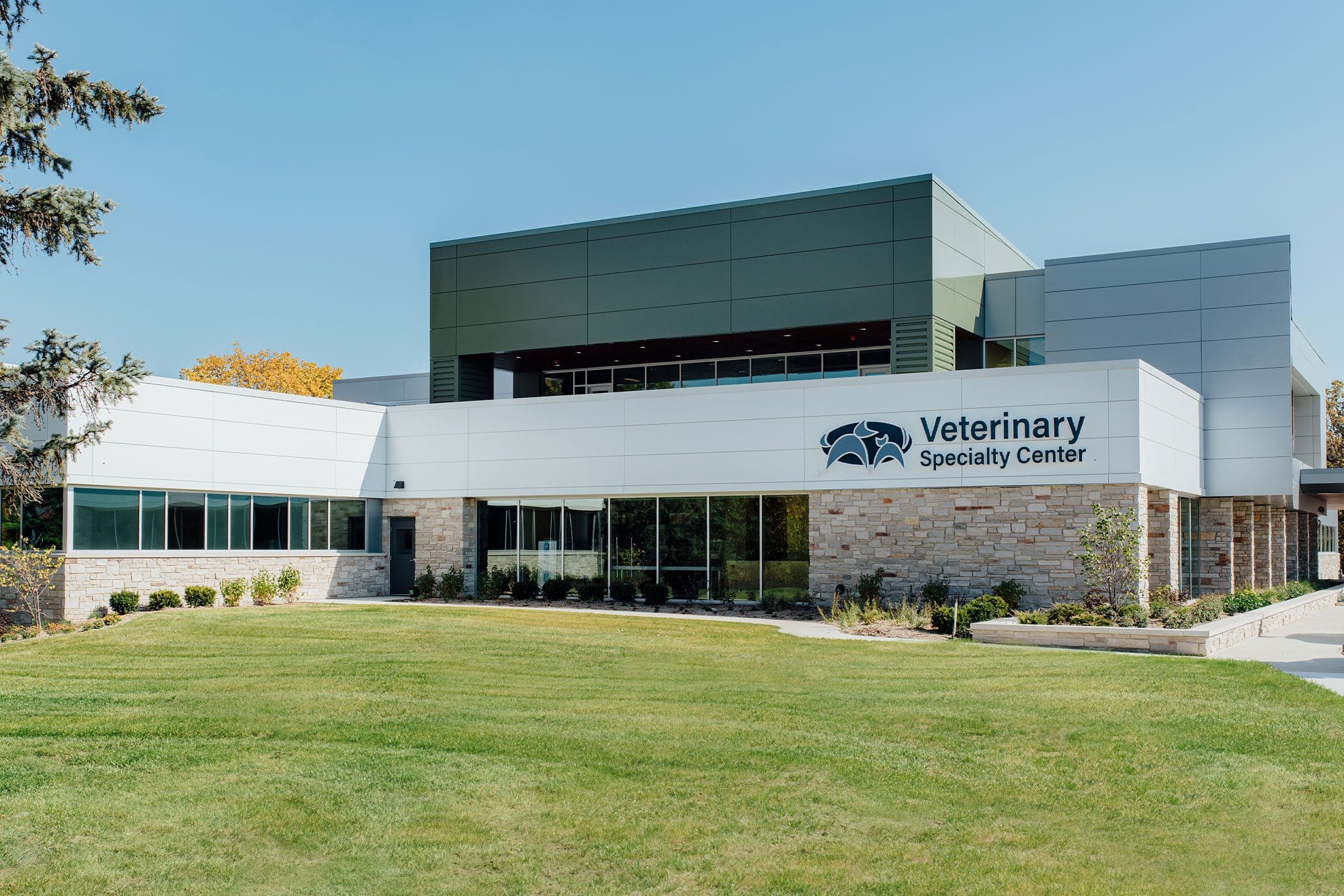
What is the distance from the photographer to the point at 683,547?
27.1 metres

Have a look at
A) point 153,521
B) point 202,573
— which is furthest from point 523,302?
point 153,521

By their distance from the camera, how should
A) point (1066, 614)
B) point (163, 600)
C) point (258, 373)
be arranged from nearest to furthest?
point (1066, 614), point (163, 600), point (258, 373)

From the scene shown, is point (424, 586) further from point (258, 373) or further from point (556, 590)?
point (258, 373)

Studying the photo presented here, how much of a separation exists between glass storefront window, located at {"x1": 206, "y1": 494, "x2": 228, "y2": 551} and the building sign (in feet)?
44.1

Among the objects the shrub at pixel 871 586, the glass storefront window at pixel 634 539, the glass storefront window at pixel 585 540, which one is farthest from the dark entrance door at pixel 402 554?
the shrub at pixel 871 586

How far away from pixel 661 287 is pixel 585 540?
22.2 ft

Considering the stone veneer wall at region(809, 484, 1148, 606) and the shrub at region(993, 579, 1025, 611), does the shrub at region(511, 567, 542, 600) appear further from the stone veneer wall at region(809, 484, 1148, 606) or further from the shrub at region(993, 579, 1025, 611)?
the shrub at region(993, 579, 1025, 611)

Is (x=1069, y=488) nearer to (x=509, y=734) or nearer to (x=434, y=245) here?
(x=509, y=734)

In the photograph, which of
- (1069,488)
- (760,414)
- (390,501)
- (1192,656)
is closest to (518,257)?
(390,501)

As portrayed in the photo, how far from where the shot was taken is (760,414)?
25.9 metres

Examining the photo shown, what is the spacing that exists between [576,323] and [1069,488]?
13646 mm

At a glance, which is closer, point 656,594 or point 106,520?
point 106,520

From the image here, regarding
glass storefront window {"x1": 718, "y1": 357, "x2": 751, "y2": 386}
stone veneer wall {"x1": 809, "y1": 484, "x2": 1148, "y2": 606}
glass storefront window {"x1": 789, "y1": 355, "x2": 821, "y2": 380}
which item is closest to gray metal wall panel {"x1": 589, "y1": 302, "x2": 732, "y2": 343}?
glass storefront window {"x1": 718, "y1": 357, "x2": 751, "y2": 386}

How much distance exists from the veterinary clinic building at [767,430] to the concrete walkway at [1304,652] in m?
3.04
